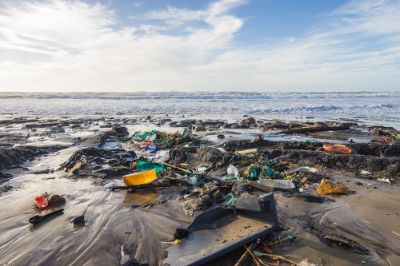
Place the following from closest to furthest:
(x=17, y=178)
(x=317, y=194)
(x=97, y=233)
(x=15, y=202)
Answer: (x=97, y=233) < (x=15, y=202) < (x=317, y=194) < (x=17, y=178)

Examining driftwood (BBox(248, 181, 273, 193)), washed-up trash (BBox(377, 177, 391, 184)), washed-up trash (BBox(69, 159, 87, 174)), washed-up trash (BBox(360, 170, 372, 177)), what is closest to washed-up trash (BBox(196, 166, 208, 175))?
driftwood (BBox(248, 181, 273, 193))

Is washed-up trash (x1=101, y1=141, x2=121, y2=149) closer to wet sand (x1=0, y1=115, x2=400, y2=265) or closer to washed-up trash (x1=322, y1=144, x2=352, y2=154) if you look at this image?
wet sand (x1=0, y1=115, x2=400, y2=265)

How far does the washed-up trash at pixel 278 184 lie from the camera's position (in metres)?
6.59

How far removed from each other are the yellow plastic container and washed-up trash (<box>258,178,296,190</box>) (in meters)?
2.28

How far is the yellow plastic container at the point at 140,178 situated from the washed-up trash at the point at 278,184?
7.47 feet

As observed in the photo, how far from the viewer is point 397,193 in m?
6.41

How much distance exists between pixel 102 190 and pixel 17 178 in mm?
2518

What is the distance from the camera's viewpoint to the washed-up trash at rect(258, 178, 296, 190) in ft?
21.6

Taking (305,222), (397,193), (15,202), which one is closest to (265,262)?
(305,222)

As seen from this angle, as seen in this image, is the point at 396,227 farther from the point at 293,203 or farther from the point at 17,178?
the point at 17,178

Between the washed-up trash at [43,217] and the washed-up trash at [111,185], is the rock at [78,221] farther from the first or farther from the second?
the washed-up trash at [111,185]

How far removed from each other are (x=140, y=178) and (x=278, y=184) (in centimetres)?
285

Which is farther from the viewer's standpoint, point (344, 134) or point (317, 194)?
point (344, 134)

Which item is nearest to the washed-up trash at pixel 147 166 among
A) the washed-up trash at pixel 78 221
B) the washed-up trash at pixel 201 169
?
the washed-up trash at pixel 201 169
